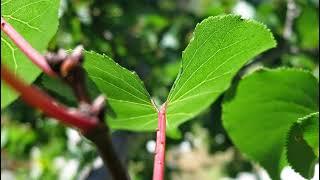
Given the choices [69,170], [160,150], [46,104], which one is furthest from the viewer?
[69,170]

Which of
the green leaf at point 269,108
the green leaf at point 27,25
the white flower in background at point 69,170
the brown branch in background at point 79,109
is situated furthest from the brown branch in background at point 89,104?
the white flower in background at point 69,170

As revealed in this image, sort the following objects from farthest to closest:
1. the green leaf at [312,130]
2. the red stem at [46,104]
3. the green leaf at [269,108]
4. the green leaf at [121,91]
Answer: the green leaf at [269,108] < the green leaf at [312,130] < the green leaf at [121,91] < the red stem at [46,104]

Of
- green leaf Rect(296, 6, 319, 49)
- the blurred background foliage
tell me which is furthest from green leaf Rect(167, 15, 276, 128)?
green leaf Rect(296, 6, 319, 49)

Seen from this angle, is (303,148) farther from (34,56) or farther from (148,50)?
(148,50)

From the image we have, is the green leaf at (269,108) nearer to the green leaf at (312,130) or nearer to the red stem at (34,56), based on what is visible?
the green leaf at (312,130)

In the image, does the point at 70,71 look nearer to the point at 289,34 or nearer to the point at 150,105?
the point at 150,105

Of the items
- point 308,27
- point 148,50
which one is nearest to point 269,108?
point 308,27
